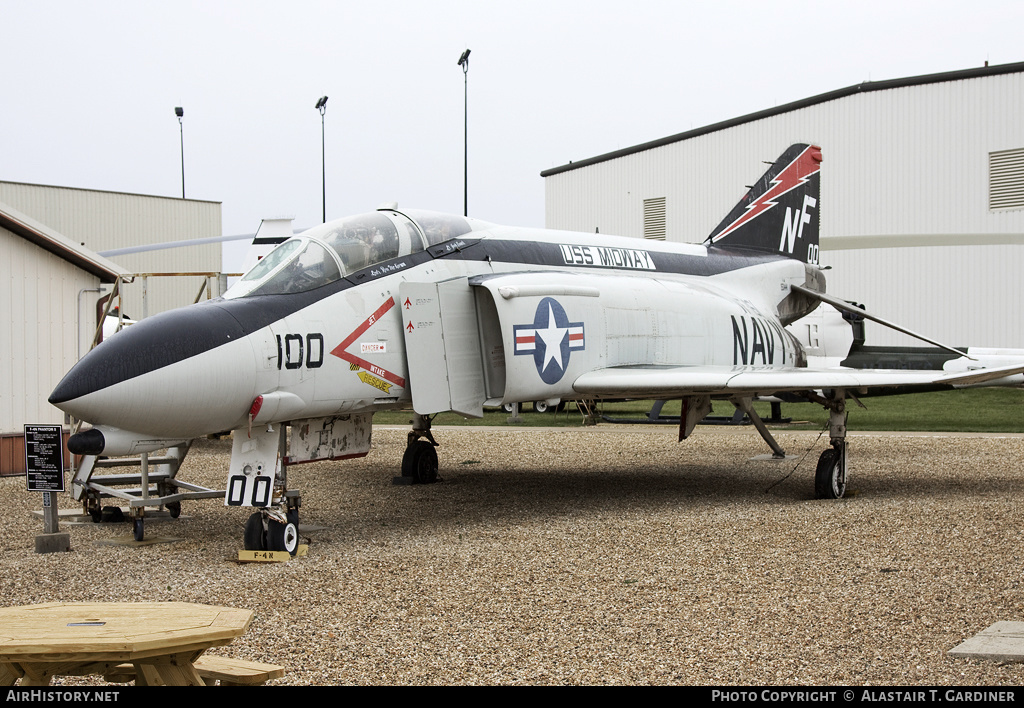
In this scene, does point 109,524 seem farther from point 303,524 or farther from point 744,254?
point 744,254

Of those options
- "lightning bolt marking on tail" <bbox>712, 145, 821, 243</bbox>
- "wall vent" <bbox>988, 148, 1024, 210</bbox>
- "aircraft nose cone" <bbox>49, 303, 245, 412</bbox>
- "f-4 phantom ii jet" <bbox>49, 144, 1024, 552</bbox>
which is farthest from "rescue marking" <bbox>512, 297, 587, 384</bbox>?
"wall vent" <bbox>988, 148, 1024, 210</bbox>

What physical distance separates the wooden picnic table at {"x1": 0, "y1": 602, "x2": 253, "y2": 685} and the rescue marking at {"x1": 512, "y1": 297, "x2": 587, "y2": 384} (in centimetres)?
557

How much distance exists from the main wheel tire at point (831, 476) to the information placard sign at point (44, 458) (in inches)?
293

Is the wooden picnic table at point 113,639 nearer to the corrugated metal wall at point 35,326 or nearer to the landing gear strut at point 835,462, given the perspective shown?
the landing gear strut at point 835,462

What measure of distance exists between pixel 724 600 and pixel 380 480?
762 centimetres

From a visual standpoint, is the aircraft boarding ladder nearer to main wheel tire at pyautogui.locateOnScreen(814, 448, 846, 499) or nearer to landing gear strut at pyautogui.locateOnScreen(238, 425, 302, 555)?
landing gear strut at pyautogui.locateOnScreen(238, 425, 302, 555)

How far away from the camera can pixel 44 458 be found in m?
8.07

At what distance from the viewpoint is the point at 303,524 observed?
31.1 feet

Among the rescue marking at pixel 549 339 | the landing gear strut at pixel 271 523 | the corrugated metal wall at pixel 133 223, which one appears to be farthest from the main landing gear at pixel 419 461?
the corrugated metal wall at pixel 133 223

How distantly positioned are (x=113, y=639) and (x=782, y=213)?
1284cm

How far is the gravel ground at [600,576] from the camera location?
15.8ft

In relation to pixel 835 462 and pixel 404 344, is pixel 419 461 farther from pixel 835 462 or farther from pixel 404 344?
pixel 835 462

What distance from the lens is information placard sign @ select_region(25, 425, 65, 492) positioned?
317 inches

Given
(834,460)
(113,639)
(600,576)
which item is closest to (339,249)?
(600,576)
